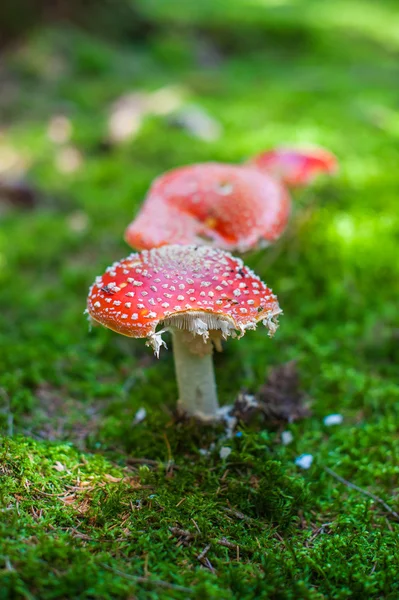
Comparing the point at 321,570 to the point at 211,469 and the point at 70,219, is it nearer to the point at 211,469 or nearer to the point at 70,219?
the point at 211,469

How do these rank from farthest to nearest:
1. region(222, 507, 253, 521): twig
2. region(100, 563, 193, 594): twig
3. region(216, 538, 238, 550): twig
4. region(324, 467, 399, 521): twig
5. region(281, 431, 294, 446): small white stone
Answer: region(281, 431, 294, 446): small white stone → region(324, 467, 399, 521): twig → region(222, 507, 253, 521): twig → region(216, 538, 238, 550): twig → region(100, 563, 193, 594): twig

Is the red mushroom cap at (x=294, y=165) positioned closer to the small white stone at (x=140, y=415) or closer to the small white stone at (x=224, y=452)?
the small white stone at (x=140, y=415)

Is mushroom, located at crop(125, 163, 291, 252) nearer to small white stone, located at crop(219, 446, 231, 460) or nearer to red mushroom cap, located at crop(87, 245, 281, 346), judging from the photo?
red mushroom cap, located at crop(87, 245, 281, 346)

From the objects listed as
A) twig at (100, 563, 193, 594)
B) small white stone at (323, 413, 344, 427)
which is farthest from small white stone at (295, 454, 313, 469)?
twig at (100, 563, 193, 594)

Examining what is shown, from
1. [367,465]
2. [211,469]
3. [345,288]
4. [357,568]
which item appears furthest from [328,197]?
[357,568]

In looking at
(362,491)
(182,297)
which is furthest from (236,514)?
(182,297)

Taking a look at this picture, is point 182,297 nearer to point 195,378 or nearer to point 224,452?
point 195,378

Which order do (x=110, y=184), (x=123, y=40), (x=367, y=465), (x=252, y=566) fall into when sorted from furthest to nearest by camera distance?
(x=123, y=40)
(x=110, y=184)
(x=367, y=465)
(x=252, y=566)
